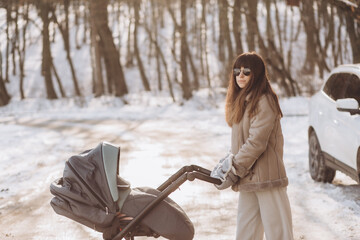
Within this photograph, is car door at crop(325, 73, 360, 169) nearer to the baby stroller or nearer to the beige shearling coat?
the beige shearling coat

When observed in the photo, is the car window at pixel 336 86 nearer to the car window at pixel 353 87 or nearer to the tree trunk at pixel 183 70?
the car window at pixel 353 87

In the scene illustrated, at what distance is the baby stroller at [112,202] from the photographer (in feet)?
14.1

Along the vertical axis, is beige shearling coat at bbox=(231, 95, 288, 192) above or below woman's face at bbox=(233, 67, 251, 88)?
→ below

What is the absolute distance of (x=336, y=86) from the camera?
9180mm

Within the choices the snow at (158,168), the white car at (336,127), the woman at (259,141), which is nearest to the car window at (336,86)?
the white car at (336,127)

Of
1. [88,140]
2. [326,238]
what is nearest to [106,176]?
[326,238]

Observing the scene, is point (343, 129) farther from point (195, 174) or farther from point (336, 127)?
point (195, 174)

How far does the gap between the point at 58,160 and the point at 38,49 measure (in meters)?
58.9

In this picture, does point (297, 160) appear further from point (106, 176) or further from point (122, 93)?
point (122, 93)

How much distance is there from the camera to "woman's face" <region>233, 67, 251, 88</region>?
4668 mm

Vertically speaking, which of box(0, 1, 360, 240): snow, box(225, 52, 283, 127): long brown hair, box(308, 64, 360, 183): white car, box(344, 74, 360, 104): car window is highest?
box(225, 52, 283, 127): long brown hair

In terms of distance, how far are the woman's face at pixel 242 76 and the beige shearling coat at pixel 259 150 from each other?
7.3 inches

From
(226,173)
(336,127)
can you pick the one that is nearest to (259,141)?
(226,173)

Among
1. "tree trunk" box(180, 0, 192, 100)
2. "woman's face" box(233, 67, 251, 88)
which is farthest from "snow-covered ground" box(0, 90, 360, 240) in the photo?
"tree trunk" box(180, 0, 192, 100)
